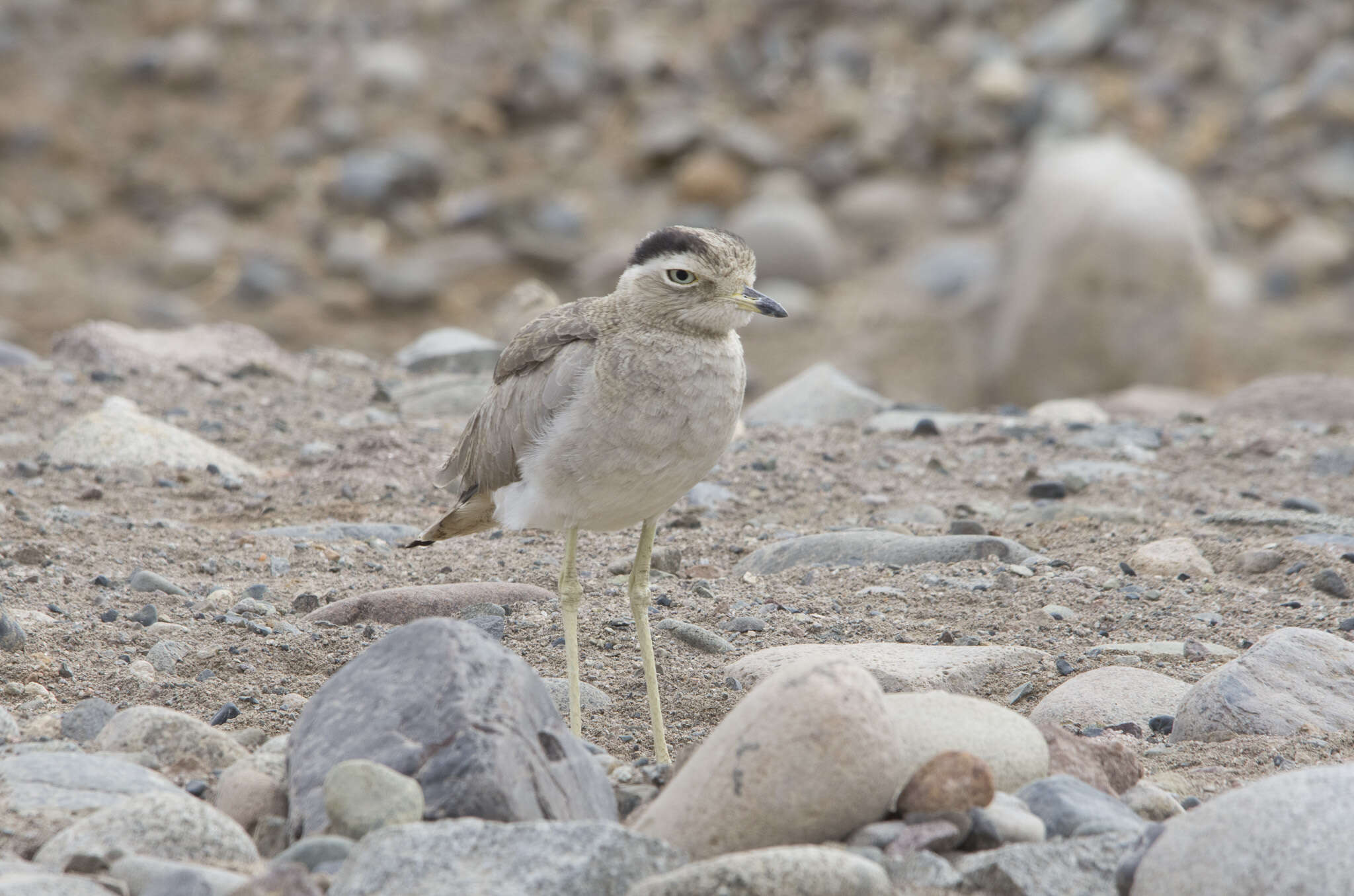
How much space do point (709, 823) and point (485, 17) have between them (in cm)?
1642

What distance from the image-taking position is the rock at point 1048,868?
3305 mm

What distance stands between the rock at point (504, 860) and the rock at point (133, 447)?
503 centimetres

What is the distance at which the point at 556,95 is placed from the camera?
1730 centimetres

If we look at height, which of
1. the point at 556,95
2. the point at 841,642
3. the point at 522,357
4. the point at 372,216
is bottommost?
the point at 841,642

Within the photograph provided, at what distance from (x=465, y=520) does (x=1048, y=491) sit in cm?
355

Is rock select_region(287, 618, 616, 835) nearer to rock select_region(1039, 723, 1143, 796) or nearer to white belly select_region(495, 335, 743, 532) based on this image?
white belly select_region(495, 335, 743, 532)

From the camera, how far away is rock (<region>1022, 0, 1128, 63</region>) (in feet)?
54.2

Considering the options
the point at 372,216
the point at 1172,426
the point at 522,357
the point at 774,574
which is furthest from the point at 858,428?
the point at 372,216

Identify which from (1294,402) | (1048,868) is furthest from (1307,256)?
(1048,868)

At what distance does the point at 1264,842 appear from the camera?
318cm

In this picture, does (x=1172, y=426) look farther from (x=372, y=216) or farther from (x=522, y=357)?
(x=372, y=216)

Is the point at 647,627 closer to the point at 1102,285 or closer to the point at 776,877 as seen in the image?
the point at 776,877

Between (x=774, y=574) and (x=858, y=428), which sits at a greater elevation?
(x=858, y=428)

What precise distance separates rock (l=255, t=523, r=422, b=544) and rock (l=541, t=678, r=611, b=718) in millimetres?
2001
